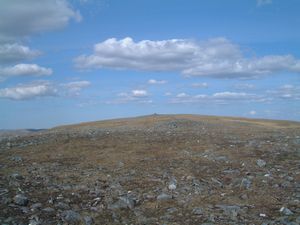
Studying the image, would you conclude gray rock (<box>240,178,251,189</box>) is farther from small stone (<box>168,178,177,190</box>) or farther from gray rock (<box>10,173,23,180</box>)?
gray rock (<box>10,173,23,180</box>)

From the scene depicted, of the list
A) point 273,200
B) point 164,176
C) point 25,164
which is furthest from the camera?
point 25,164

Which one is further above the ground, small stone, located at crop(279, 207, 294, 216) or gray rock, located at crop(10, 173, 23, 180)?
gray rock, located at crop(10, 173, 23, 180)

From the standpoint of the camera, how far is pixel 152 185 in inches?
553

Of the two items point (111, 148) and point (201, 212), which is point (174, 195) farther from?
point (111, 148)

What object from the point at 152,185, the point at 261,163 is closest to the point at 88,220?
the point at 152,185

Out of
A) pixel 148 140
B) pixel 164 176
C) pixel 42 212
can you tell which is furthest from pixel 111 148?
pixel 42 212

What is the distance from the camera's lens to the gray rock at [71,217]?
10395 millimetres

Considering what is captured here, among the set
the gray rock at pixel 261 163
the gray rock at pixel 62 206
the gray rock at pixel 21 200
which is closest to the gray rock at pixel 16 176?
the gray rock at pixel 21 200

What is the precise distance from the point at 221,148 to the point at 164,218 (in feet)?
40.3

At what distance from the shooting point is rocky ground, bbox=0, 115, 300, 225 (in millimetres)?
10805

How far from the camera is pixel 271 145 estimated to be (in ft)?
76.0

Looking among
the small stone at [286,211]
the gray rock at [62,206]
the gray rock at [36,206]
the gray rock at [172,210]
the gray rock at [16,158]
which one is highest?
the gray rock at [16,158]

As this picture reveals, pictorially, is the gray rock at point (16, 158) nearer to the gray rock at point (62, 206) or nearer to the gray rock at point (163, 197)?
the gray rock at point (62, 206)

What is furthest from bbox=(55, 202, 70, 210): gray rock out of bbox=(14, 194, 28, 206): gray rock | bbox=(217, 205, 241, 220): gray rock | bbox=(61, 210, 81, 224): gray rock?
bbox=(217, 205, 241, 220): gray rock
